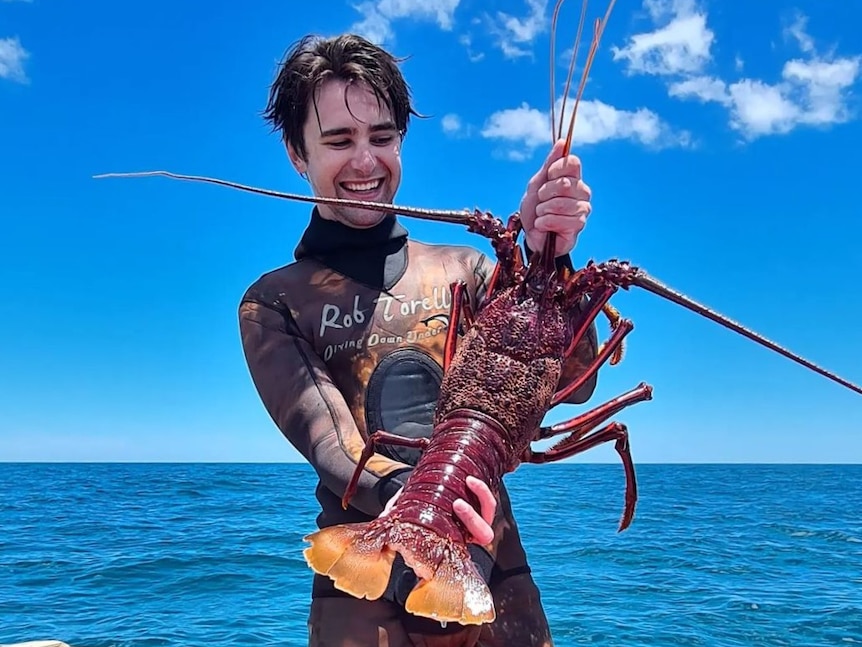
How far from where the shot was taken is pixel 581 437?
3.03 meters

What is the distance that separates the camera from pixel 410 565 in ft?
7.81

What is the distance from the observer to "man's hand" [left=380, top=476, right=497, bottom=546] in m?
2.49

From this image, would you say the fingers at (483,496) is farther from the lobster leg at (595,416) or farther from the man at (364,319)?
the lobster leg at (595,416)

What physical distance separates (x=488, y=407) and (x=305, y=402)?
2.33ft

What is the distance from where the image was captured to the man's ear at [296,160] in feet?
11.8

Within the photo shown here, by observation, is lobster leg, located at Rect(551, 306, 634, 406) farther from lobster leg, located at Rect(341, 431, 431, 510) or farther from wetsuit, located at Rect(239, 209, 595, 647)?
lobster leg, located at Rect(341, 431, 431, 510)

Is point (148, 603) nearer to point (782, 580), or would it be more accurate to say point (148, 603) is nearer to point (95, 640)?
point (95, 640)

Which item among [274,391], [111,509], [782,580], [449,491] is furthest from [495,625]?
[111,509]

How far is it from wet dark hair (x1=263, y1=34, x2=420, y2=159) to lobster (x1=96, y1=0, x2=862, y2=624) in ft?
2.45

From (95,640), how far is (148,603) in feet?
6.41

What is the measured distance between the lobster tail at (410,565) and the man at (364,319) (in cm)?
22

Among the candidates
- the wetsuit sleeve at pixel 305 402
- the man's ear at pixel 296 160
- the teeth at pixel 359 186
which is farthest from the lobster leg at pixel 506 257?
the man's ear at pixel 296 160

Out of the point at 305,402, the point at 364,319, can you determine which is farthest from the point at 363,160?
the point at 305,402

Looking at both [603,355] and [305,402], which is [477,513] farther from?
[603,355]
